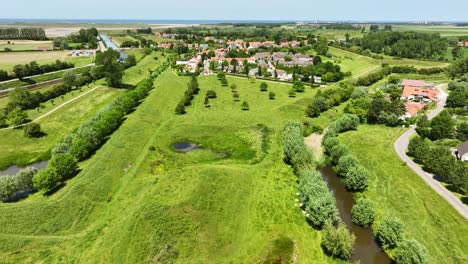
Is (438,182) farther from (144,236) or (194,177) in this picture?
(144,236)

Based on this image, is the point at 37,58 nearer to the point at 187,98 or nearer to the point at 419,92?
the point at 187,98

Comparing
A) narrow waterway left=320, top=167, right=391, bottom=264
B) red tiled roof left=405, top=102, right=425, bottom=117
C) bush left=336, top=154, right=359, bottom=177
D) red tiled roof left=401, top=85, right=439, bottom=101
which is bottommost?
narrow waterway left=320, top=167, right=391, bottom=264

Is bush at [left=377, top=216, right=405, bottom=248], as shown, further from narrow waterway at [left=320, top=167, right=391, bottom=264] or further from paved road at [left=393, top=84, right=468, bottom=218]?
paved road at [left=393, top=84, right=468, bottom=218]

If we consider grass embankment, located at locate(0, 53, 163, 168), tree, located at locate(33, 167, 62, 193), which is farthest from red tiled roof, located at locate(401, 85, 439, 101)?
tree, located at locate(33, 167, 62, 193)

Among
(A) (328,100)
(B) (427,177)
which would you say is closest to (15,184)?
(B) (427,177)

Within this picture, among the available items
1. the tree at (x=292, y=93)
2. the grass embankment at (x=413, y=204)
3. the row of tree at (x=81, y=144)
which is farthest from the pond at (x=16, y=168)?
the tree at (x=292, y=93)

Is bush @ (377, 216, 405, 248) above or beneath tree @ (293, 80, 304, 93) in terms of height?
beneath
